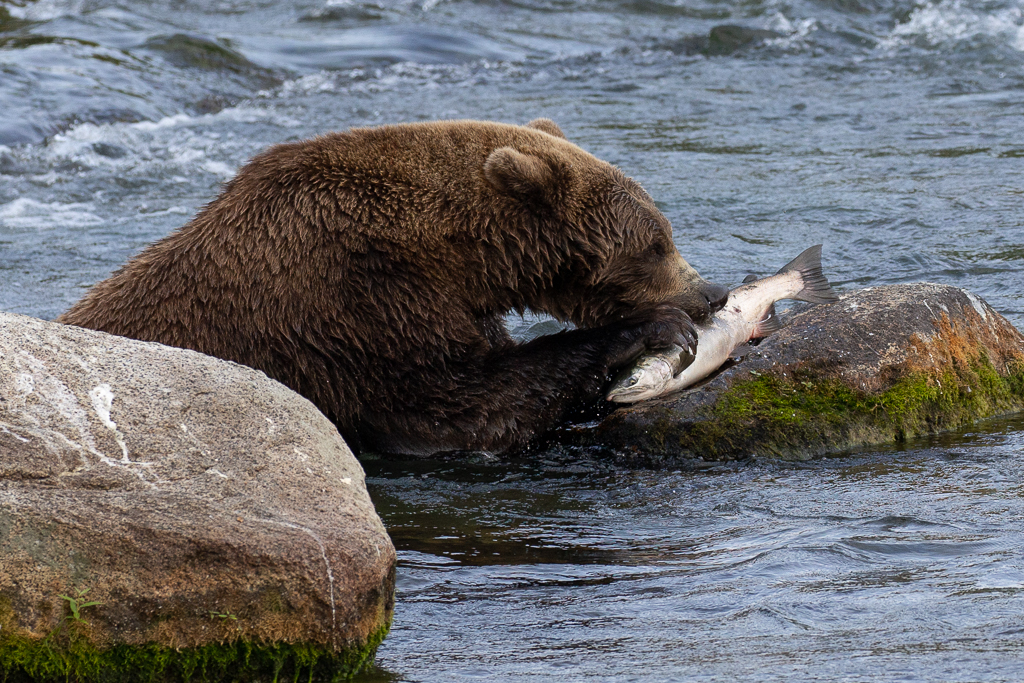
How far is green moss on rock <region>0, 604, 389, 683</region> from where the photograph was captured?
311 centimetres

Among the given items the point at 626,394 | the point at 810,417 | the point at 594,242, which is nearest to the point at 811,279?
the point at 810,417

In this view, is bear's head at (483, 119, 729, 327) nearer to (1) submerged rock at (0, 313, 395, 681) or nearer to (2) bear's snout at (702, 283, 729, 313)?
(2) bear's snout at (702, 283, 729, 313)

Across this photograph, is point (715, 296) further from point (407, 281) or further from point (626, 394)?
point (407, 281)

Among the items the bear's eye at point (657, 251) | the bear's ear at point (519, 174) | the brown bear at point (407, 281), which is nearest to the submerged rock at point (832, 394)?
the brown bear at point (407, 281)

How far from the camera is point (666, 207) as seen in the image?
9.89 meters

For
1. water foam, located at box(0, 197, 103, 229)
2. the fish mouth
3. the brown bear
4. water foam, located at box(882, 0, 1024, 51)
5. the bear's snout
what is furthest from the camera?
water foam, located at box(882, 0, 1024, 51)

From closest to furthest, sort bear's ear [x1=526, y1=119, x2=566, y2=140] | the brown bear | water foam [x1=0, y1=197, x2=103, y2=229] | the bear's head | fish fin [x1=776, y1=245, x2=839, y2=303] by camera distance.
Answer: the brown bear < the bear's head < fish fin [x1=776, y1=245, x2=839, y2=303] < bear's ear [x1=526, y1=119, x2=566, y2=140] < water foam [x1=0, y1=197, x2=103, y2=229]

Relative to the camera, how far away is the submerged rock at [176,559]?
3.10 metres

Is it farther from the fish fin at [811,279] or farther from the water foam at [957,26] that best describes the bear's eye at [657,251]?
the water foam at [957,26]

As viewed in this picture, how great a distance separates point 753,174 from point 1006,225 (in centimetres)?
236

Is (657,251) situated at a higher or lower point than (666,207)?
higher

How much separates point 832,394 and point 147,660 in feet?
10.9

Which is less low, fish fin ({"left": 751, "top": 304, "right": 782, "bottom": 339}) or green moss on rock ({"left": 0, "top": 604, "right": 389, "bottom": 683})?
fish fin ({"left": 751, "top": 304, "right": 782, "bottom": 339})

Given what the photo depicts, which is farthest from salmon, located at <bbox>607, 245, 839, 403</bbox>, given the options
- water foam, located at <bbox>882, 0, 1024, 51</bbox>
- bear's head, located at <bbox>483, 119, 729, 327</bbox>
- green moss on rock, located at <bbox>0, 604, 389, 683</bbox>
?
water foam, located at <bbox>882, 0, 1024, 51</bbox>
